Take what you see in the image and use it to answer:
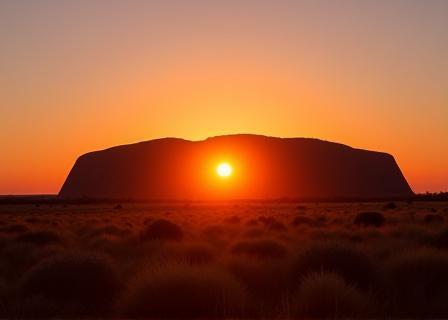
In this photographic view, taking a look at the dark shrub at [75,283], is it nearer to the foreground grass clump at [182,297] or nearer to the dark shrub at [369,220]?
the foreground grass clump at [182,297]

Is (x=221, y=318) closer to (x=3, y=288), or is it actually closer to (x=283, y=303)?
(x=283, y=303)

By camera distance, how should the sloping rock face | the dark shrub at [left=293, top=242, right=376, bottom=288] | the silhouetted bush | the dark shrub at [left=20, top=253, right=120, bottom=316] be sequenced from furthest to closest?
the sloping rock face, the dark shrub at [left=293, top=242, right=376, bottom=288], the dark shrub at [left=20, top=253, right=120, bottom=316], the silhouetted bush

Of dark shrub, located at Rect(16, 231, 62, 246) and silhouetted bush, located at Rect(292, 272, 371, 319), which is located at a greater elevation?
dark shrub, located at Rect(16, 231, 62, 246)

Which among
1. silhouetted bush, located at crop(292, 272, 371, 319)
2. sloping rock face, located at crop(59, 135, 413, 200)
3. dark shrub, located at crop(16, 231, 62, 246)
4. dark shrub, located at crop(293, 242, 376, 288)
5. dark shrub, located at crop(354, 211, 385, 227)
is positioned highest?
sloping rock face, located at crop(59, 135, 413, 200)

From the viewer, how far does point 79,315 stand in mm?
10781

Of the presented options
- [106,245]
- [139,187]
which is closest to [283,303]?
[106,245]

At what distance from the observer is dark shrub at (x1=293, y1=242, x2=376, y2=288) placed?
12.8 m

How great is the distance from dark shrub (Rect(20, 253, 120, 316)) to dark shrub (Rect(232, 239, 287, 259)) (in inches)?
240

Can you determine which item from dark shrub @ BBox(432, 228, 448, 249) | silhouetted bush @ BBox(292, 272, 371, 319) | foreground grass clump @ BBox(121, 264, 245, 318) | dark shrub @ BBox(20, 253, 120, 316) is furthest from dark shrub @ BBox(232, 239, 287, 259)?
silhouetted bush @ BBox(292, 272, 371, 319)

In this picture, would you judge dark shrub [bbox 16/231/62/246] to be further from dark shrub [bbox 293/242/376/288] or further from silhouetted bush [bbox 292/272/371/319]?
silhouetted bush [bbox 292/272/371/319]

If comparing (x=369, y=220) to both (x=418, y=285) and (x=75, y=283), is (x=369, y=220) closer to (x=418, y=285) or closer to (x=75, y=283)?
(x=418, y=285)

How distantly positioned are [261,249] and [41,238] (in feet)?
34.0

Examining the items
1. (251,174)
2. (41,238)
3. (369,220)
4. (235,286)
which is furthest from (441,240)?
(251,174)

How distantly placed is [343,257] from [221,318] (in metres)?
4.54
